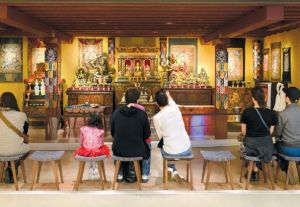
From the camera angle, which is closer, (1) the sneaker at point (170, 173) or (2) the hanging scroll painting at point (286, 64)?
(1) the sneaker at point (170, 173)

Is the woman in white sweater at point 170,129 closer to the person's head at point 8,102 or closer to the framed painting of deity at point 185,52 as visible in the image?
the person's head at point 8,102

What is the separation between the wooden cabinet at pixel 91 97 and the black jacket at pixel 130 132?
7.56 m

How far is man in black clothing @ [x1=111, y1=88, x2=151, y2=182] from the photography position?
238 inches

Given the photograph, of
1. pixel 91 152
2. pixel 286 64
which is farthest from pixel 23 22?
pixel 286 64

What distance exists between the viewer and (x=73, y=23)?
9.73 m

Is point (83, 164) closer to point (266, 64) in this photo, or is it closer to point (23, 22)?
point (23, 22)

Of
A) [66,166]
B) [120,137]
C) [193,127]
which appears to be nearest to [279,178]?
[120,137]

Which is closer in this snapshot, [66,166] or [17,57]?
[66,166]

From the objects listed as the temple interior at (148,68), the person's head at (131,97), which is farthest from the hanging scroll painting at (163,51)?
the person's head at (131,97)

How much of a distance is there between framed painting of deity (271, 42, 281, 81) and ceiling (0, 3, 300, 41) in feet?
3.83

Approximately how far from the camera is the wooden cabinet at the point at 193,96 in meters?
13.6

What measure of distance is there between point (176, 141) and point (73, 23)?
15.7 feet

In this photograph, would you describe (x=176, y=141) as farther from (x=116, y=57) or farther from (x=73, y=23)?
(x=116, y=57)

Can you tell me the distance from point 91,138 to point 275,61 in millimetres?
8293
